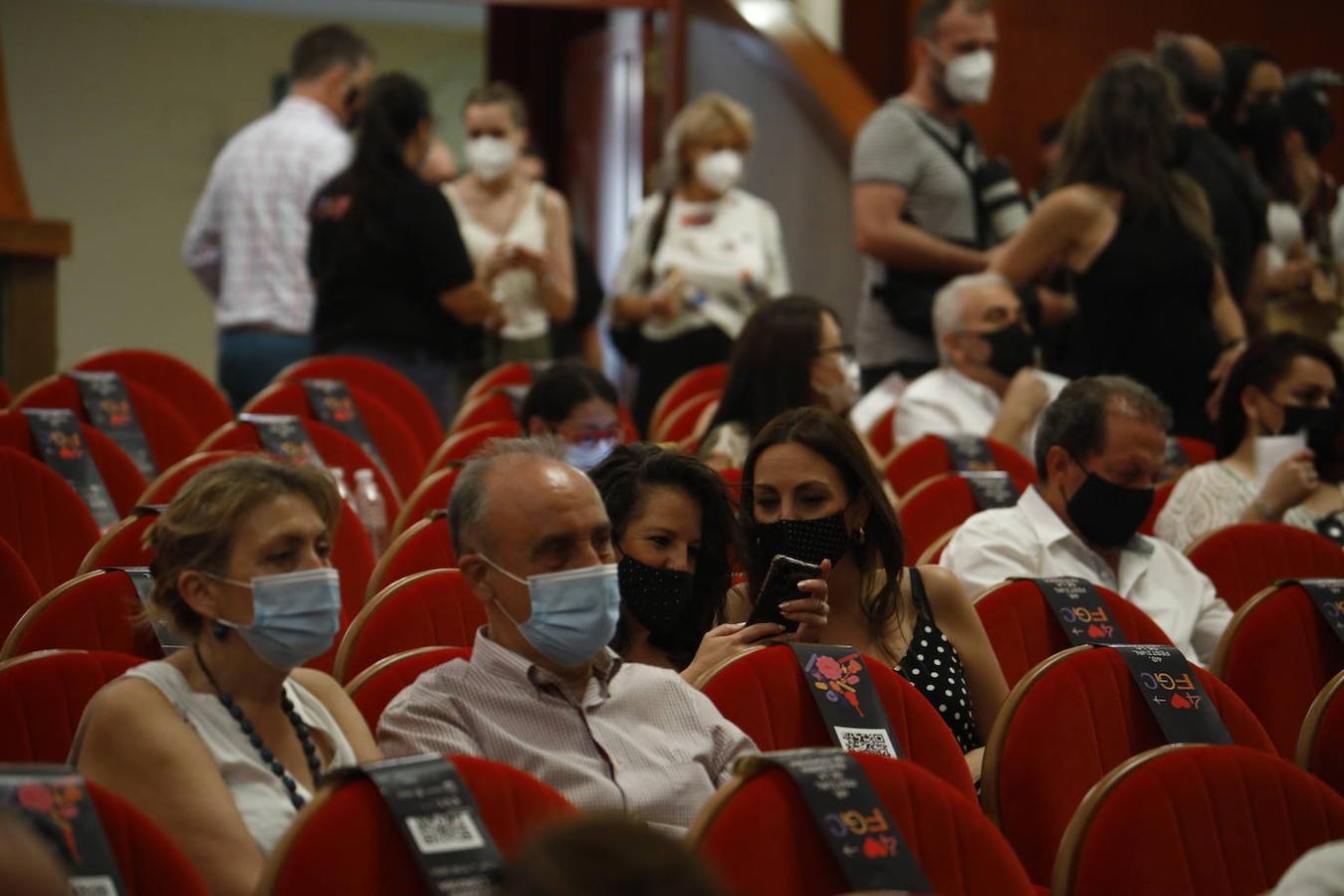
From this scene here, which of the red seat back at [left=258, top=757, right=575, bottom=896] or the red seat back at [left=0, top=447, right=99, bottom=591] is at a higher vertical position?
the red seat back at [left=258, top=757, right=575, bottom=896]

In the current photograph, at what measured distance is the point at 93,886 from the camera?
1.80 m

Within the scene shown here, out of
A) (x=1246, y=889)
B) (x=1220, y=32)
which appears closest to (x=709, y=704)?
(x=1246, y=889)

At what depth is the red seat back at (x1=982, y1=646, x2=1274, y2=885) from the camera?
2.64m

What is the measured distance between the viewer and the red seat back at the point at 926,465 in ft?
15.3

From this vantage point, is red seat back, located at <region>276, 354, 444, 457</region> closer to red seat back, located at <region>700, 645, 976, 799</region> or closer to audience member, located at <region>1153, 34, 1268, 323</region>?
audience member, located at <region>1153, 34, 1268, 323</region>

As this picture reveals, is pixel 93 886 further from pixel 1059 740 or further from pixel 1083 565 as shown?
pixel 1083 565

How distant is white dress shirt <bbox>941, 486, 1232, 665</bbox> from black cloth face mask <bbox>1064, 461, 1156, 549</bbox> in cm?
4

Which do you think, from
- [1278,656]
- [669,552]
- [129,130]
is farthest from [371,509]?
[129,130]

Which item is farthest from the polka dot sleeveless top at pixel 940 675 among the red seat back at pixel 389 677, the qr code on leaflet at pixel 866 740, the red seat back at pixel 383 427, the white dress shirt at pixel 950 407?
the red seat back at pixel 383 427

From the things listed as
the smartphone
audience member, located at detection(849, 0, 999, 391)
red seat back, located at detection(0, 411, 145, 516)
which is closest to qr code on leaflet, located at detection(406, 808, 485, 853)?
the smartphone

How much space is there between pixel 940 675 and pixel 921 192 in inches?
122

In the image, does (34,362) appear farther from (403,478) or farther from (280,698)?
(280,698)

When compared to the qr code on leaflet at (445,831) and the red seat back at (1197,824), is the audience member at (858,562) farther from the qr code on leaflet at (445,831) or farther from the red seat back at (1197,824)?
the qr code on leaflet at (445,831)

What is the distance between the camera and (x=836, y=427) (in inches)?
121
